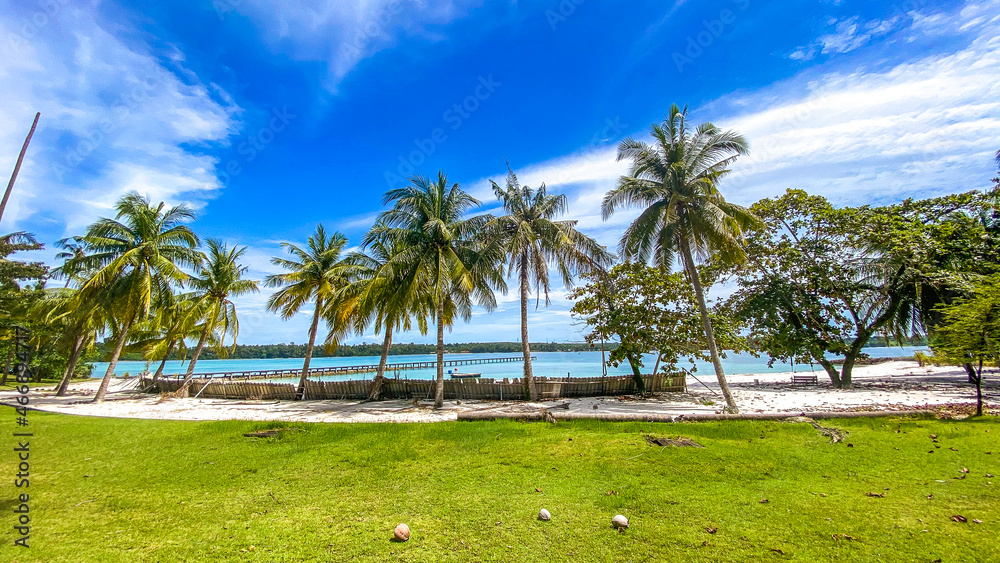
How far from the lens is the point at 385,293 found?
1781cm

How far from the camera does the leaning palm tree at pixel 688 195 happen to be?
13.6 meters

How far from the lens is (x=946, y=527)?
3793 mm

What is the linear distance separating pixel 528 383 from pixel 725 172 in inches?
444

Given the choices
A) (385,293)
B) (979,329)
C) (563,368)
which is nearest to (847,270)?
(979,329)

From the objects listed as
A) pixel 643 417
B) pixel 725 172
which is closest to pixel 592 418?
pixel 643 417

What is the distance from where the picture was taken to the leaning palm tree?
13.6 meters

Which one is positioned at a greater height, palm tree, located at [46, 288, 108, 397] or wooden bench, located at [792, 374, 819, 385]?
palm tree, located at [46, 288, 108, 397]

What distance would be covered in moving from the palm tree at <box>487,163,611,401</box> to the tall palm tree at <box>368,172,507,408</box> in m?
0.99

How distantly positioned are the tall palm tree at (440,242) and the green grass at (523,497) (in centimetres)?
831

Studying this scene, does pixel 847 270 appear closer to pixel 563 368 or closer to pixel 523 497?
pixel 523 497

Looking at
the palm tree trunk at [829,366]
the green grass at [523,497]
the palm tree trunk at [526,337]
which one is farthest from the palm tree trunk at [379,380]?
the palm tree trunk at [829,366]

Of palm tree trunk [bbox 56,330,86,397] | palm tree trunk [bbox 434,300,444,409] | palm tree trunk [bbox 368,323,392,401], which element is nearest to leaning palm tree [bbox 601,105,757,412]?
palm tree trunk [bbox 434,300,444,409]

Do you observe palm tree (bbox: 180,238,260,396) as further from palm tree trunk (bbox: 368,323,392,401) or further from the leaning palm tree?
the leaning palm tree

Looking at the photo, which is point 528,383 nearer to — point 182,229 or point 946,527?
point 946,527
